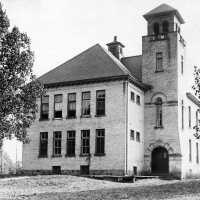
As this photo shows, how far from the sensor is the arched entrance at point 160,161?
38125 mm

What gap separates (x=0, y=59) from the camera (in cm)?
2311


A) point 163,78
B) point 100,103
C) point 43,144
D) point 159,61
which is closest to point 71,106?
point 100,103

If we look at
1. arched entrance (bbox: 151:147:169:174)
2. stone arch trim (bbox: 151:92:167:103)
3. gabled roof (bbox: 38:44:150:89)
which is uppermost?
gabled roof (bbox: 38:44:150:89)

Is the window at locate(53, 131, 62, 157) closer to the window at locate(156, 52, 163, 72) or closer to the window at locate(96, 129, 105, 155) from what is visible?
the window at locate(96, 129, 105, 155)

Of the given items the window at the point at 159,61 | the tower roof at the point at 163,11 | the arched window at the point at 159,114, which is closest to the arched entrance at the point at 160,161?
the arched window at the point at 159,114

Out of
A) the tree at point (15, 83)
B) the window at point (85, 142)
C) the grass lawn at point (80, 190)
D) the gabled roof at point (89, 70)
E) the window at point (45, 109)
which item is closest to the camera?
the grass lawn at point (80, 190)

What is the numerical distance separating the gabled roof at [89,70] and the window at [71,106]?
1199mm

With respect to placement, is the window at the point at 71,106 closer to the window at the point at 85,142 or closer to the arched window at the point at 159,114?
the window at the point at 85,142

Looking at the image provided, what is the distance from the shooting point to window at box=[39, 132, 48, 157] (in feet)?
127

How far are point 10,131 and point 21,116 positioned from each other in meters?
1.01

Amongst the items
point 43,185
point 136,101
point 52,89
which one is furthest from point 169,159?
point 43,185

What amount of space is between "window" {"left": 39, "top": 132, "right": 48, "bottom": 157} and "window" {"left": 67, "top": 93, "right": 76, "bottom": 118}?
2975 millimetres

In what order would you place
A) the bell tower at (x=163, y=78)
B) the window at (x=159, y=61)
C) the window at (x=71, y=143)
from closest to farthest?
the window at (x=71, y=143) → the bell tower at (x=163, y=78) → the window at (x=159, y=61)

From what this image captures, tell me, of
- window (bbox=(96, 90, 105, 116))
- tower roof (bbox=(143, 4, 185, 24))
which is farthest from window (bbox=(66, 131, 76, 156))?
tower roof (bbox=(143, 4, 185, 24))
